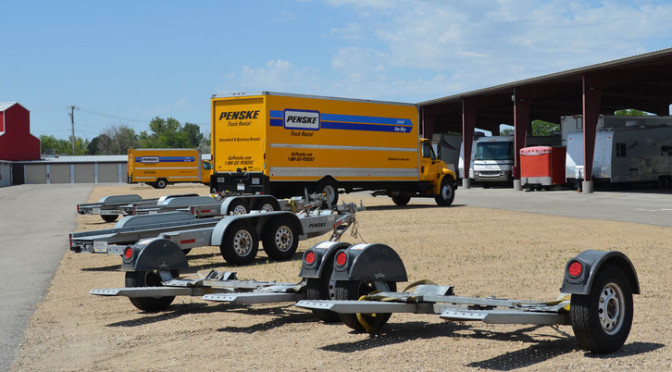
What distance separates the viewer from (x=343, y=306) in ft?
19.8

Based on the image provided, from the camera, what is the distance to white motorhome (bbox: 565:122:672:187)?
119 feet

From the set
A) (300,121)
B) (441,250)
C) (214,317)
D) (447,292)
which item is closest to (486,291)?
(447,292)

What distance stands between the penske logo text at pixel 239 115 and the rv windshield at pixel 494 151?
982 inches

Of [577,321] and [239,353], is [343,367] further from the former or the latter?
[577,321]

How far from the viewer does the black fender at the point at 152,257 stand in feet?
26.8

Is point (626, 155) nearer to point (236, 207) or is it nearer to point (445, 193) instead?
point (445, 193)

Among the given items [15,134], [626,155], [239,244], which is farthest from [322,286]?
[15,134]

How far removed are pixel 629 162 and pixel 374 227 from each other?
22571 millimetres

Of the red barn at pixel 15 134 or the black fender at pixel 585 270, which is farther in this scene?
the red barn at pixel 15 134

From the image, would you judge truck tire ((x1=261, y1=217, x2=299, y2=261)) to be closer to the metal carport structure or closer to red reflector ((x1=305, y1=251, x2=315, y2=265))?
red reflector ((x1=305, y1=251, x2=315, y2=265))

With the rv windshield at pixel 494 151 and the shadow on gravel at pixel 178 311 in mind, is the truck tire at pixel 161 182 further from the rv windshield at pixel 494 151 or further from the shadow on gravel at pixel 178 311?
the shadow on gravel at pixel 178 311

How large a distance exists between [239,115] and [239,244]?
11.9 metres

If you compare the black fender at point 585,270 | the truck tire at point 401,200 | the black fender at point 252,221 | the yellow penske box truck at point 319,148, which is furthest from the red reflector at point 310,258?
the truck tire at point 401,200

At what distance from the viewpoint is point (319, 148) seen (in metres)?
24.4
